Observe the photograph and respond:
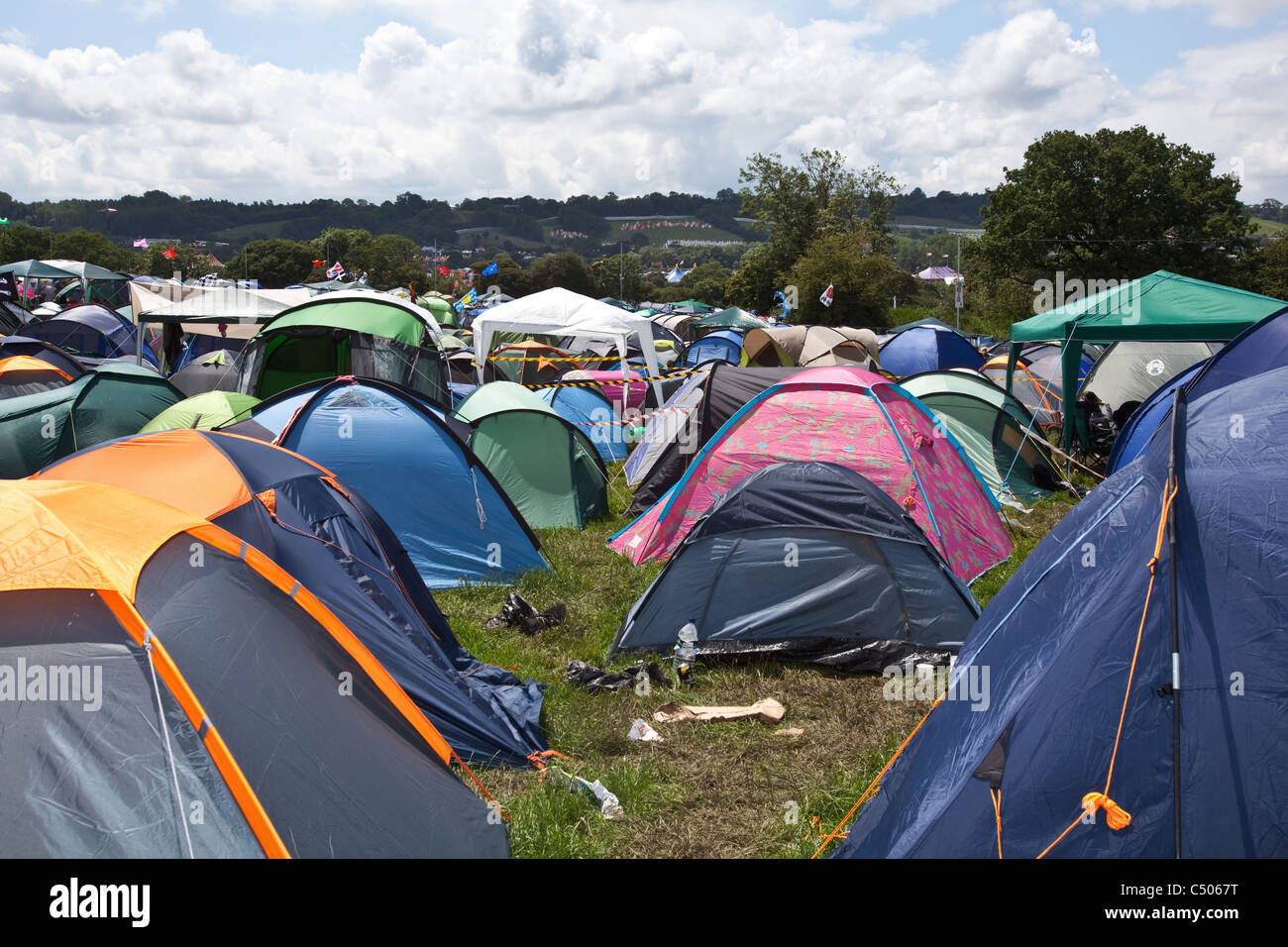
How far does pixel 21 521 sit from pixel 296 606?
1.02 metres

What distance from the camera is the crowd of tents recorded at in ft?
9.60

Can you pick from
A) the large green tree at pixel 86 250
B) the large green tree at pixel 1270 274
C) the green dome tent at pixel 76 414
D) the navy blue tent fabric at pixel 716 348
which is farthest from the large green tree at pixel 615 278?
the green dome tent at pixel 76 414

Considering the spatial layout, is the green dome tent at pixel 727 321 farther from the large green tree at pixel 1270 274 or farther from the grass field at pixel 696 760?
the grass field at pixel 696 760

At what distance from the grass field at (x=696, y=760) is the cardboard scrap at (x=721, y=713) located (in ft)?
0.18

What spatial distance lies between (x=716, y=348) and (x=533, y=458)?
17175mm

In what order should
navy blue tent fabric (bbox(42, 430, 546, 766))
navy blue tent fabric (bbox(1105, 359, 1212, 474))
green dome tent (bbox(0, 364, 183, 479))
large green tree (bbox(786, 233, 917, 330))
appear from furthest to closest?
large green tree (bbox(786, 233, 917, 330))
green dome tent (bbox(0, 364, 183, 479))
navy blue tent fabric (bbox(1105, 359, 1212, 474))
navy blue tent fabric (bbox(42, 430, 546, 766))

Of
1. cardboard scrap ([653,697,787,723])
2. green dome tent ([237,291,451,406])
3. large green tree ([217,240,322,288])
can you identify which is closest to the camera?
cardboard scrap ([653,697,787,723])

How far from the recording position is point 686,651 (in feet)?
19.6

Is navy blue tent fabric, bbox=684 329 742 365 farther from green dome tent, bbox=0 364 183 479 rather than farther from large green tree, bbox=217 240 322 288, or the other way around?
large green tree, bbox=217 240 322 288

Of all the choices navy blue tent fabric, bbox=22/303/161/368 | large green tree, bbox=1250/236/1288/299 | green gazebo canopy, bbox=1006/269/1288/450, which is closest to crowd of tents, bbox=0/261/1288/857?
green gazebo canopy, bbox=1006/269/1288/450

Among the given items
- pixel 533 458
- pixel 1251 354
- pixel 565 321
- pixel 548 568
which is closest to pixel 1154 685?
pixel 548 568

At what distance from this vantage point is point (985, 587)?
26.0ft

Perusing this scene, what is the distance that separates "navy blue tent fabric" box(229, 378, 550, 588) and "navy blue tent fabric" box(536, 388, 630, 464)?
527 cm
